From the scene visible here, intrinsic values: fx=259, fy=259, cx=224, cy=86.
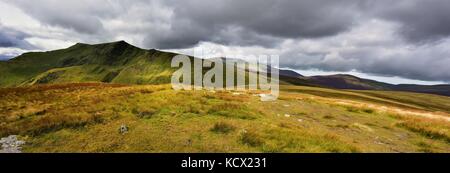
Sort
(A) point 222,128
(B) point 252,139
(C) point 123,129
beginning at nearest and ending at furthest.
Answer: (B) point 252,139 < (C) point 123,129 < (A) point 222,128

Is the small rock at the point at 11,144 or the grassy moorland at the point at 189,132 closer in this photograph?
the small rock at the point at 11,144

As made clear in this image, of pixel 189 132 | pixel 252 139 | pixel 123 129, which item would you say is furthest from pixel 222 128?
pixel 123 129

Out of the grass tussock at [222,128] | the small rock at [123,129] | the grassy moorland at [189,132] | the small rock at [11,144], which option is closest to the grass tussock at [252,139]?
the grassy moorland at [189,132]

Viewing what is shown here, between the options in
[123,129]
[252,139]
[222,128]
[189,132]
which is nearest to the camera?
[252,139]

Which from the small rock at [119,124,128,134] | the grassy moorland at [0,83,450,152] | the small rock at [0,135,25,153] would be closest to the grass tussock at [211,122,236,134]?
the grassy moorland at [0,83,450,152]

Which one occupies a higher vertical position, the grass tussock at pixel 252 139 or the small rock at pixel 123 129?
the small rock at pixel 123 129

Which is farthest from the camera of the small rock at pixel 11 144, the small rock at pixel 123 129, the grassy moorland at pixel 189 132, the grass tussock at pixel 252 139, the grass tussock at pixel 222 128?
the grass tussock at pixel 222 128

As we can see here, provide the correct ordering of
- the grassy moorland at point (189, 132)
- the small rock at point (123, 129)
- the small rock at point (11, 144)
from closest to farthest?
the small rock at point (11, 144) < the grassy moorland at point (189, 132) < the small rock at point (123, 129)

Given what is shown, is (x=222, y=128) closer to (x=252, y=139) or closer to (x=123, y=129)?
(x=252, y=139)

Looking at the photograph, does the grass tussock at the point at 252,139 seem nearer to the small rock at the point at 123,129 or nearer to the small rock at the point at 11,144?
the small rock at the point at 123,129

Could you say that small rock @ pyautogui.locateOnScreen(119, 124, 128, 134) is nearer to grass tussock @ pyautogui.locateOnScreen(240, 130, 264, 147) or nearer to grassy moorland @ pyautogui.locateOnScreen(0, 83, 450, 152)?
grassy moorland @ pyautogui.locateOnScreen(0, 83, 450, 152)

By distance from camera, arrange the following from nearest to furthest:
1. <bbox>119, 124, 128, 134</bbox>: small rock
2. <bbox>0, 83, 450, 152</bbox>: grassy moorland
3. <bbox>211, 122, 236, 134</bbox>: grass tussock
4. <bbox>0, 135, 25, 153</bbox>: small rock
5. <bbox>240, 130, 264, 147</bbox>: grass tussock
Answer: <bbox>0, 135, 25, 153</bbox>: small rock, <bbox>0, 83, 450, 152</bbox>: grassy moorland, <bbox>240, 130, 264, 147</bbox>: grass tussock, <bbox>119, 124, 128, 134</bbox>: small rock, <bbox>211, 122, 236, 134</bbox>: grass tussock

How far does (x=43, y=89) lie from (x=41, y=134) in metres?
21.8
